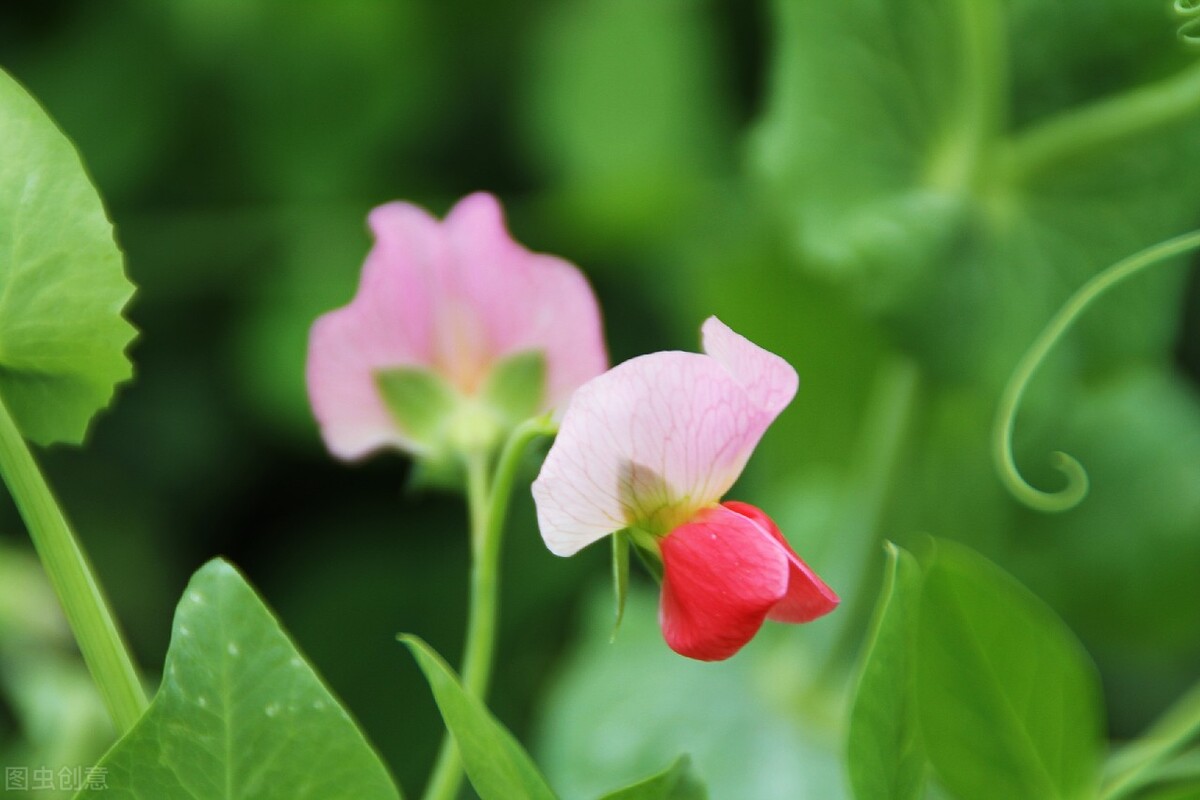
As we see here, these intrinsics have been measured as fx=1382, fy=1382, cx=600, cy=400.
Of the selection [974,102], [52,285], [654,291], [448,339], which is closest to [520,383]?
[448,339]

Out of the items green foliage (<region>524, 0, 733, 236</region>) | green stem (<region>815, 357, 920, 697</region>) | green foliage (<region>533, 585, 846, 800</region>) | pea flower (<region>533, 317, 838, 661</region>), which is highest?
pea flower (<region>533, 317, 838, 661</region>)

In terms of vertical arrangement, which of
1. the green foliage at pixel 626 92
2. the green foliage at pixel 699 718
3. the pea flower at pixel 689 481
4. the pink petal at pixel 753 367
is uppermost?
the pink petal at pixel 753 367

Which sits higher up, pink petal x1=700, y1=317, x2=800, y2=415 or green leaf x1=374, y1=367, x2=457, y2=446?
pink petal x1=700, y1=317, x2=800, y2=415

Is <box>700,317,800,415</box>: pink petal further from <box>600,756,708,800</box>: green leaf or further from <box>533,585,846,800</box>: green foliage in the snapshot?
<box>533,585,846,800</box>: green foliage

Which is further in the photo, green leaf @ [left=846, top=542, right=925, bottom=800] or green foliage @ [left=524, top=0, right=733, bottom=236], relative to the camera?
green foliage @ [left=524, top=0, right=733, bottom=236]

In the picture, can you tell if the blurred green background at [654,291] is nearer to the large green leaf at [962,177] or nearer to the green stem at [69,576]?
the large green leaf at [962,177]

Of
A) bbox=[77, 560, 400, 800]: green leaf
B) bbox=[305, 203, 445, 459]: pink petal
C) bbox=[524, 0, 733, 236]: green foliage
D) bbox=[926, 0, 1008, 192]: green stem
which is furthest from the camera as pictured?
bbox=[524, 0, 733, 236]: green foliage

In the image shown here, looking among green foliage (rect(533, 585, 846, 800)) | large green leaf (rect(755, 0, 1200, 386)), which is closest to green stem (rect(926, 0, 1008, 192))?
large green leaf (rect(755, 0, 1200, 386))

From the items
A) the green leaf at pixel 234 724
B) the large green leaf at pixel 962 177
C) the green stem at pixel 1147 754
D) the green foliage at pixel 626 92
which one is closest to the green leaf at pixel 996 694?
the green stem at pixel 1147 754
